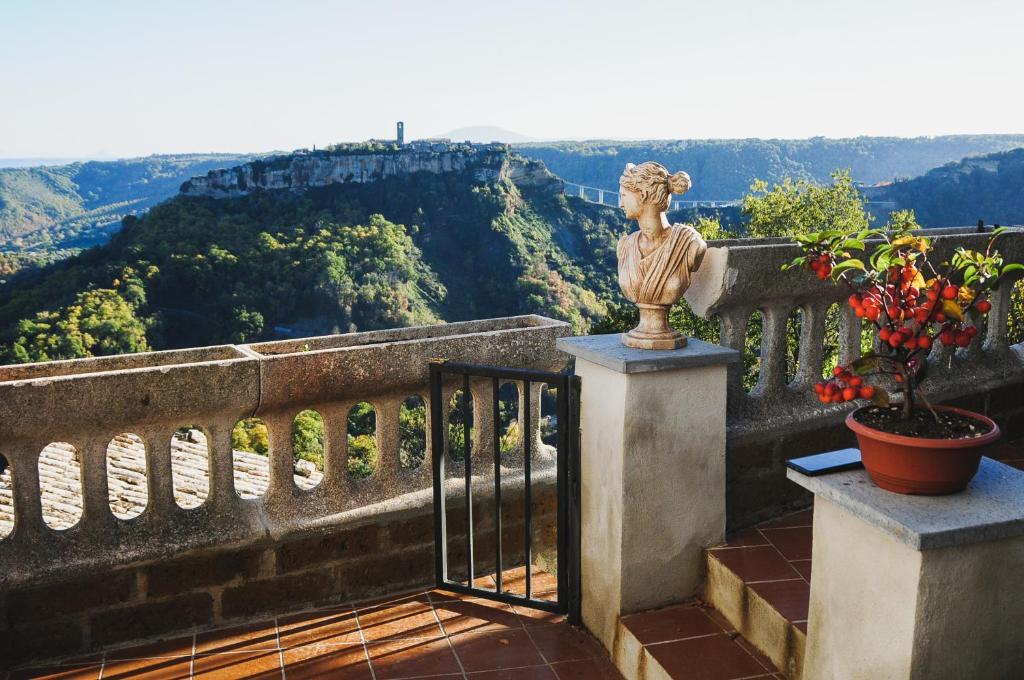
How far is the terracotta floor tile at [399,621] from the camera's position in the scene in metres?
3.02

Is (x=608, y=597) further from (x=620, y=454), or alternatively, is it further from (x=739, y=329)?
(x=739, y=329)

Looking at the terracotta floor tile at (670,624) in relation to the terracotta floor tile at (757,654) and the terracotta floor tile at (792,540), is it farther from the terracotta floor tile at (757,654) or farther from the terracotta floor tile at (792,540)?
the terracotta floor tile at (792,540)

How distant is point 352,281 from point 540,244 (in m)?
15.3

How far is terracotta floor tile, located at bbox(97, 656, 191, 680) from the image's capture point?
2.74 m

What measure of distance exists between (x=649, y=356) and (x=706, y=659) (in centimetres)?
98

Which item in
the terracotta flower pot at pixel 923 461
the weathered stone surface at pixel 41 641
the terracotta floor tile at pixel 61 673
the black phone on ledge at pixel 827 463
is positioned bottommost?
the terracotta floor tile at pixel 61 673

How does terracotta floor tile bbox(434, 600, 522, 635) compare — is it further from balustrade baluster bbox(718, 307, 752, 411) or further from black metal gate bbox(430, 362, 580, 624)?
balustrade baluster bbox(718, 307, 752, 411)

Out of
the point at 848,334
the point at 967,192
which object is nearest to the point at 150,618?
the point at 848,334

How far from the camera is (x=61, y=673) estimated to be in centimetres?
276

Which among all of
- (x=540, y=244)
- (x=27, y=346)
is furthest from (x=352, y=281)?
(x=27, y=346)

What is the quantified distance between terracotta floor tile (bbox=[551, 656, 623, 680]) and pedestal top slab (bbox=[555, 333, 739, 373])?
1037mm

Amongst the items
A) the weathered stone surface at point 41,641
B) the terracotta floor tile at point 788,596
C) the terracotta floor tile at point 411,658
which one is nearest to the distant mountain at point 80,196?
the weathered stone surface at point 41,641

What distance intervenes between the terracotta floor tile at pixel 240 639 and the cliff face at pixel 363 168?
65904mm

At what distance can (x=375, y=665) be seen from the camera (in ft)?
9.25
